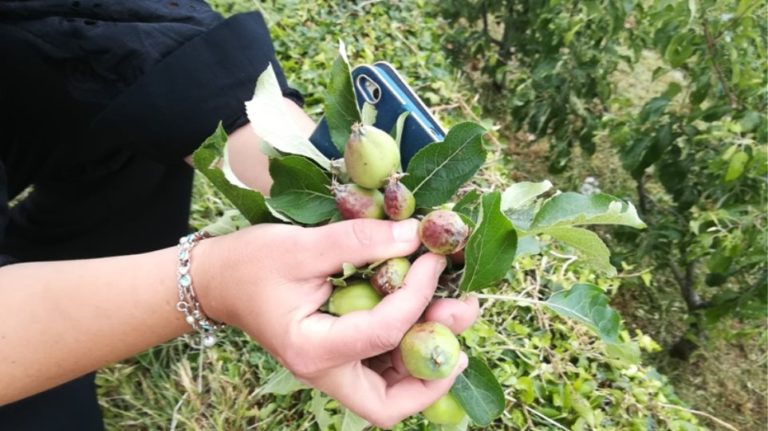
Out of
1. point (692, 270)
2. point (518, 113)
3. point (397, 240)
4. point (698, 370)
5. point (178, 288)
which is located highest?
point (397, 240)

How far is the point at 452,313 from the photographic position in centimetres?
74

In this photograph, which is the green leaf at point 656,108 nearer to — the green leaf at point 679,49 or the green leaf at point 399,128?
the green leaf at point 679,49

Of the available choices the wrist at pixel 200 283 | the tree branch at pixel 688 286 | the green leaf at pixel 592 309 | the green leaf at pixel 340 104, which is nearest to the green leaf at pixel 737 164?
the tree branch at pixel 688 286

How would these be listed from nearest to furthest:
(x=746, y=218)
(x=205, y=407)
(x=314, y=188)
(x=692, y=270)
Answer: (x=314, y=188)
(x=205, y=407)
(x=746, y=218)
(x=692, y=270)

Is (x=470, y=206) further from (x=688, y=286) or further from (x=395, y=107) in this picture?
(x=688, y=286)

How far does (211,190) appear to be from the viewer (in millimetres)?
1769

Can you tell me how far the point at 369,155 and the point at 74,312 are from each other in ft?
1.32

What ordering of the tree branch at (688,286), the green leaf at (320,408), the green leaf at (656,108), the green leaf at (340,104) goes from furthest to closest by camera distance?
1. the tree branch at (688,286)
2. the green leaf at (656,108)
3. the green leaf at (320,408)
4. the green leaf at (340,104)

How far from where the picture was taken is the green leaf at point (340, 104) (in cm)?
77

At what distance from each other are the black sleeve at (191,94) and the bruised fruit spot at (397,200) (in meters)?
0.39

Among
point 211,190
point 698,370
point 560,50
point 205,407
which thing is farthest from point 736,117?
point 205,407

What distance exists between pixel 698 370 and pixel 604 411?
4.76 ft

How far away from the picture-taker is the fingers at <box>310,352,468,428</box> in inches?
29.4

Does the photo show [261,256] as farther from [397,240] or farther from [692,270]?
[692,270]
